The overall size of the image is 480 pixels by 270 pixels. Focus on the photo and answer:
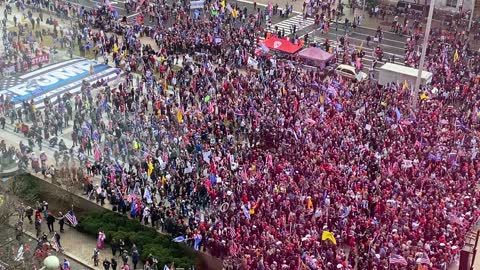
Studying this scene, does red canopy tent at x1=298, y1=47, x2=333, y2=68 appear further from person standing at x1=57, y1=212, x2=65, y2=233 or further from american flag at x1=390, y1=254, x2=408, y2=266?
american flag at x1=390, y1=254, x2=408, y2=266

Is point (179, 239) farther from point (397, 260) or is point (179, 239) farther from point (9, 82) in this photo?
point (9, 82)

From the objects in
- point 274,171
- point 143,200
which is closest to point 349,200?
point 274,171

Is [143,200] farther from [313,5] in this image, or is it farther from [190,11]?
[313,5]

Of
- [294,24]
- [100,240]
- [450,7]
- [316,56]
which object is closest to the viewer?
[100,240]

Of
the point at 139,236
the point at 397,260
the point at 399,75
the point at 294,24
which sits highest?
the point at 399,75

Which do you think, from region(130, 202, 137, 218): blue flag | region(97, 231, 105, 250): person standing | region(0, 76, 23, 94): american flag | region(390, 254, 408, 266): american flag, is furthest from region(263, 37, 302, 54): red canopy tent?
region(390, 254, 408, 266): american flag

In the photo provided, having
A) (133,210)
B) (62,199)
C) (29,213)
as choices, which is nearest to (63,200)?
(62,199)
